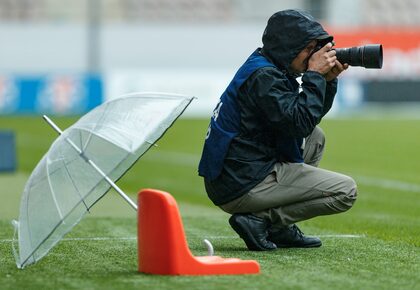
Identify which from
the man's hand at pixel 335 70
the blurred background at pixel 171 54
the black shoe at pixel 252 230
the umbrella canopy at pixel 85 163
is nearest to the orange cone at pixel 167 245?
the umbrella canopy at pixel 85 163

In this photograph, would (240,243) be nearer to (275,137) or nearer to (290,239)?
(290,239)

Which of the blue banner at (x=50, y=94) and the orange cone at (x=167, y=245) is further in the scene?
the blue banner at (x=50, y=94)

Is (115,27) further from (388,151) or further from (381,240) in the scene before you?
(381,240)

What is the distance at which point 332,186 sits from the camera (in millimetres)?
6980

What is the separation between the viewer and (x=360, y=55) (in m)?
6.82

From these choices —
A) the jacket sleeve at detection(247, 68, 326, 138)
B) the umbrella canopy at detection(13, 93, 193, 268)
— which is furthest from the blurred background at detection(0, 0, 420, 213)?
the umbrella canopy at detection(13, 93, 193, 268)

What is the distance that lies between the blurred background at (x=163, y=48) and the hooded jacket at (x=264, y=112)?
25603mm

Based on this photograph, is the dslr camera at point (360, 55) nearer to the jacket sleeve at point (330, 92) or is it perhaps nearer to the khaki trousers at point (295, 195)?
the jacket sleeve at point (330, 92)

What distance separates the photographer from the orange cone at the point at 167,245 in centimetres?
586

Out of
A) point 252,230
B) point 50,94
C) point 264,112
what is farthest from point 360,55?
point 50,94

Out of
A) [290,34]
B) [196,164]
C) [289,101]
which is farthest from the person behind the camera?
[196,164]

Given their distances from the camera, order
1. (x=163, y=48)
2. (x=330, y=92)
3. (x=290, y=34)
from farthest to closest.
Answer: (x=163, y=48)
(x=330, y=92)
(x=290, y=34)

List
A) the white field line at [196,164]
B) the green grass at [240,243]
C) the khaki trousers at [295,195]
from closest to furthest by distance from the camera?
the green grass at [240,243] → the khaki trousers at [295,195] → the white field line at [196,164]

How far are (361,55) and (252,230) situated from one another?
3.99ft
